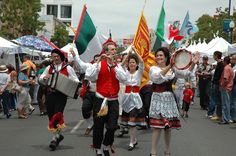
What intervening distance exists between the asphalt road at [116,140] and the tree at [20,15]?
29203 millimetres

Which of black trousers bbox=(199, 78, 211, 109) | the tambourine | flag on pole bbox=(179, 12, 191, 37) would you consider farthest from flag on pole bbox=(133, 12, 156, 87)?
flag on pole bbox=(179, 12, 191, 37)

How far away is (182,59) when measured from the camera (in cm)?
787

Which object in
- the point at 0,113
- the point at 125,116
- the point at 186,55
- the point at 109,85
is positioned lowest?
the point at 0,113

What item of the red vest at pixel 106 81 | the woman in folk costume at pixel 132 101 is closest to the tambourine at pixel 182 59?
the red vest at pixel 106 81

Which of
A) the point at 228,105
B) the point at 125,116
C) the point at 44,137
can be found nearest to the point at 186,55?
the point at 125,116

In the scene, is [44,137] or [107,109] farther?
[44,137]

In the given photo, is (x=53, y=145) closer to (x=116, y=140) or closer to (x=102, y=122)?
(x=102, y=122)

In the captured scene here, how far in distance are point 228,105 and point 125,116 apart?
5.16m

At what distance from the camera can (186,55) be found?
7.89 meters

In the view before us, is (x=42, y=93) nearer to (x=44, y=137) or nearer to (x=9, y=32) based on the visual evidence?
(x=44, y=137)

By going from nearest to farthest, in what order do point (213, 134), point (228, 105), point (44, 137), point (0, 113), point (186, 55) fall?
1. point (186, 55)
2. point (44, 137)
3. point (213, 134)
4. point (228, 105)
5. point (0, 113)

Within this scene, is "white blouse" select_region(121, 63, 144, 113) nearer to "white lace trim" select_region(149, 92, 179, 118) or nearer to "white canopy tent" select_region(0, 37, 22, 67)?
"white lace trim" select_region(149, 92, 179, 118)

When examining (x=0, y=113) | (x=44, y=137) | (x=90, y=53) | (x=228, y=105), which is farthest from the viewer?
(x=0, y=113)

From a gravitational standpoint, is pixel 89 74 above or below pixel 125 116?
above
